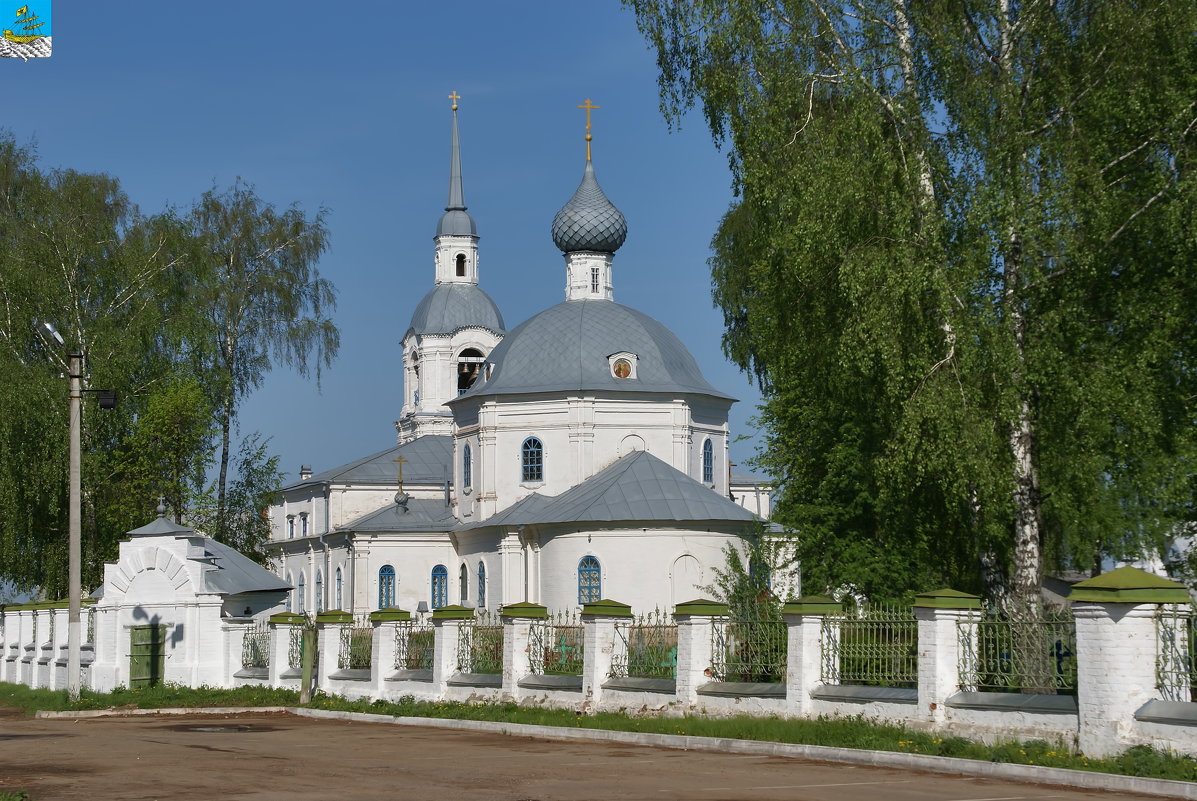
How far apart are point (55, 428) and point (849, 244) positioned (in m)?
22.1

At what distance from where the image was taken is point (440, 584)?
153 ft

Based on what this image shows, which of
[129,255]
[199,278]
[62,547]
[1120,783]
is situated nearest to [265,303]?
[199,278]

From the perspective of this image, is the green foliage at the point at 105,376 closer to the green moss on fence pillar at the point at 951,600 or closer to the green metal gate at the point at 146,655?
the green metal gate at the point at 146,655

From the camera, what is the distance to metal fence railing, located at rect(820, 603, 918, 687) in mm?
15688

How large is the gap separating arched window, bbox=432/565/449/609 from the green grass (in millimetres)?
20185

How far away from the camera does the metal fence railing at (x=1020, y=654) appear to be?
14352mm

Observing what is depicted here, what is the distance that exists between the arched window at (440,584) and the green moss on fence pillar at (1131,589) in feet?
113

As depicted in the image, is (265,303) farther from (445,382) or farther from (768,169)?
(768,169)

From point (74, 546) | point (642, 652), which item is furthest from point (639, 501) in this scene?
point (642, 652)

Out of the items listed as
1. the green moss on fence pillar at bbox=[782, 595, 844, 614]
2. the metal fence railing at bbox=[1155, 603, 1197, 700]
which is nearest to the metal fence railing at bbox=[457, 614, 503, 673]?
the green moss on fence pillar at bbox=[782, 595, 844, 614]

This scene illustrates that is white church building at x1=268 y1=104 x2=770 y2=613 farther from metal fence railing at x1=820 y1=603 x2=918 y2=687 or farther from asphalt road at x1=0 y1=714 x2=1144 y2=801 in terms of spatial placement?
asphalt road at x1=0 y1=714 x2=1144 y2=801

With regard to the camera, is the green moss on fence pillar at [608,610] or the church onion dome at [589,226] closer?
the green moss on fence pillar at [608,610]

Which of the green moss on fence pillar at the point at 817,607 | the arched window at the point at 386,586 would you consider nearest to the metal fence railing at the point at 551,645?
the green moss on fence pillar at the point at 817,607

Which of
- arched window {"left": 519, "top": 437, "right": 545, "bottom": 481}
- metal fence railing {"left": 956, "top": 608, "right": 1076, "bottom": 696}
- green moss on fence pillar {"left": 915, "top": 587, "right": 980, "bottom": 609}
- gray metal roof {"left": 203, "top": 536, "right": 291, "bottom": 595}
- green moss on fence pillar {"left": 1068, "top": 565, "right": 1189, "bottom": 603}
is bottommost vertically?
metal fence railing {"left": 956, "top": 608, "right": 1076, "bottom": 696}
